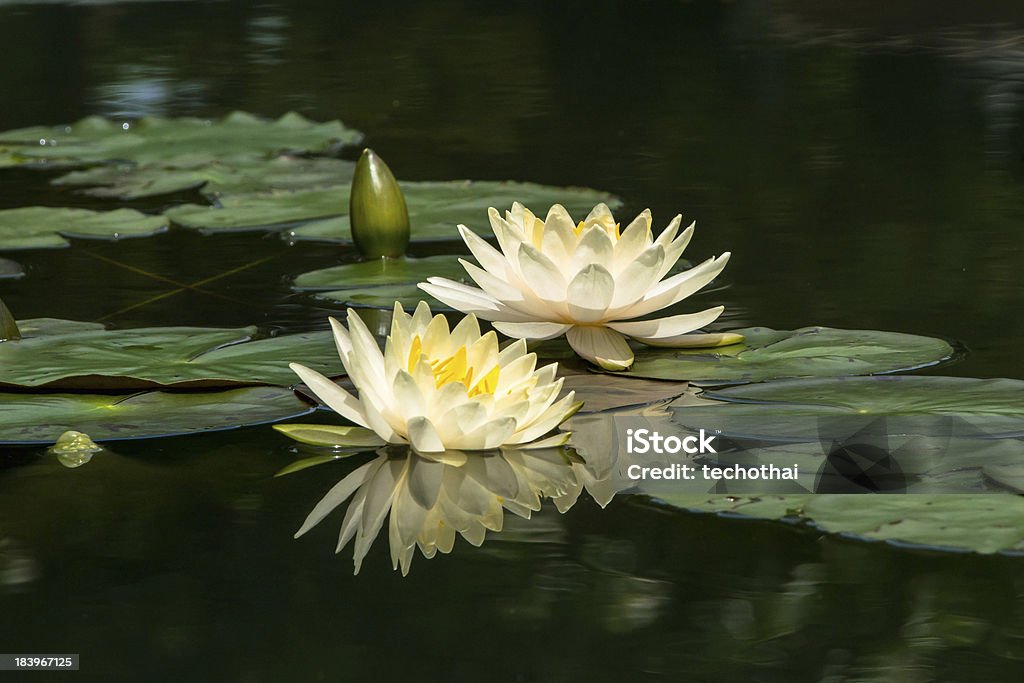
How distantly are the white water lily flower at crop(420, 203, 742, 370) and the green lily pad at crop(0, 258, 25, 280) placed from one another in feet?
3.35

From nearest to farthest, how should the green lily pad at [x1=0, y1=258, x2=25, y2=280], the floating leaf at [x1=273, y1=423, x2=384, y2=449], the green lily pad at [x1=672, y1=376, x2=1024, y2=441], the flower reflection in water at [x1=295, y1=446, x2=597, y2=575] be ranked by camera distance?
the flower reflection in water at [x1=295, y1=446, x2=597, y2=575], the green lily pad at [x1=672, y1=376, x2=1024, y2=441], the floating leaf at [x1=273, y1=423, x2=384, y2=449], the green lily pad at [x1=0, y1=258, x2=25, y2=280]

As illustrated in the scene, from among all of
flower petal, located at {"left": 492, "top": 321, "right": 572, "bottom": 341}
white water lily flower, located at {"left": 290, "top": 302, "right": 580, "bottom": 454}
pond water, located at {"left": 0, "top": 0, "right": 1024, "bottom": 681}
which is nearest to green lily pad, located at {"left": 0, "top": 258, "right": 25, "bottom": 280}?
pond water, located at {"left": 0, "top": 0, "right": 1024, "bottom": 681}

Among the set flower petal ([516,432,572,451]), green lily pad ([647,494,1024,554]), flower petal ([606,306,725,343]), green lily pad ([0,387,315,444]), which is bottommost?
green lily pad ([647,494,1024,554])

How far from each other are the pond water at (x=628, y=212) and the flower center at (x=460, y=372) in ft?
0.53

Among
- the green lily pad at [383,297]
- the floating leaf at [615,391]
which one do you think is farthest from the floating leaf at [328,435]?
the green lily pad at [383,297]

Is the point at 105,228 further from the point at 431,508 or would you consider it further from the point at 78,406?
the point at 431,508

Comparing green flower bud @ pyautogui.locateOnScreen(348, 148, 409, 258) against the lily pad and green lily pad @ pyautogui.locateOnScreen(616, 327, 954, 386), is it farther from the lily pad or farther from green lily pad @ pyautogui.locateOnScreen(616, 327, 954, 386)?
green lily pad @ pyautogui.locateOnScreen(616, 327, 954, 386)

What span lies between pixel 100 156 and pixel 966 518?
3133mm

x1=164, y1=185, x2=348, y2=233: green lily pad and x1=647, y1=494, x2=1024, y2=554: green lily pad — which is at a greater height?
x1=164, y1=185, x2=348, y2=233: green lily pad

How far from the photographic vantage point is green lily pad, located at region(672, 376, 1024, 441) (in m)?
1.58

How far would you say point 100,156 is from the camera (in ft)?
13.2

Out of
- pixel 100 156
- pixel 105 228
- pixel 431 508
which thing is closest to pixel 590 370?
pixel 431 508

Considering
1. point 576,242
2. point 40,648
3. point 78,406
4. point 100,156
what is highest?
point 100,156

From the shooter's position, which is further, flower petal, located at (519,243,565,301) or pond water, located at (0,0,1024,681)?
flower petal, located at (519,243,565,301)
